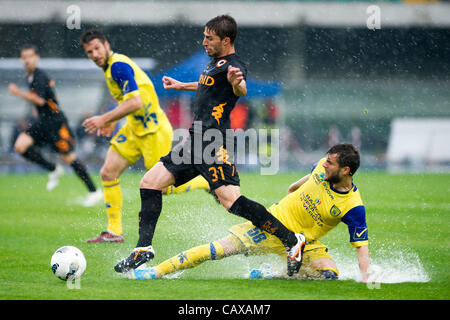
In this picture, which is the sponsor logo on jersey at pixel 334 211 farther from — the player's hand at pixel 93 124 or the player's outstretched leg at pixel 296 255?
the player's hand at pixel 93 124

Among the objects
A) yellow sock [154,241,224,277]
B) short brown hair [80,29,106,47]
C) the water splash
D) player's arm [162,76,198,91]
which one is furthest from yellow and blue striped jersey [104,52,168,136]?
the water splash

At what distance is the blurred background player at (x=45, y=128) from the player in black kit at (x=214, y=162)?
5.06 m

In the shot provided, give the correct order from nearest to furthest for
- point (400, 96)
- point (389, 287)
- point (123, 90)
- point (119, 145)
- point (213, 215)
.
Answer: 1. point (389, 287)
2. point (123, 90)
3. point (119, 145)
4. point (213, 215)
5. point (400, 96)

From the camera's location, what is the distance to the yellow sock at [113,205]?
7.29m

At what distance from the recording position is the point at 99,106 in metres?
20.7

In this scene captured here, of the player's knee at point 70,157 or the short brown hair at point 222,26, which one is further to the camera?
the player's knee at point 70,157

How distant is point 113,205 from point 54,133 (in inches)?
154

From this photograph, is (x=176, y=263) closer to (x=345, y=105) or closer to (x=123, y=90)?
(x=123, y=90)

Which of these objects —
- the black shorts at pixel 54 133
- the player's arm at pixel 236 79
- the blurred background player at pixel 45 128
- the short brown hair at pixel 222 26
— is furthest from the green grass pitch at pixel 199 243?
the short brown hair at pixel 222 26

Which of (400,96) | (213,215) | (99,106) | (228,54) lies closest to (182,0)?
(99,106)

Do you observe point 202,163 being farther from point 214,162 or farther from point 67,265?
point 67,265

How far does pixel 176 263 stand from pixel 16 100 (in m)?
16.7

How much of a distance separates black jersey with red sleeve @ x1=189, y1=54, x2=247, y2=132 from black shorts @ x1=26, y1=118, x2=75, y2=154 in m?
5.66

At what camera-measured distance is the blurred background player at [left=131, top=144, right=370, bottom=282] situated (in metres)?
5.12
